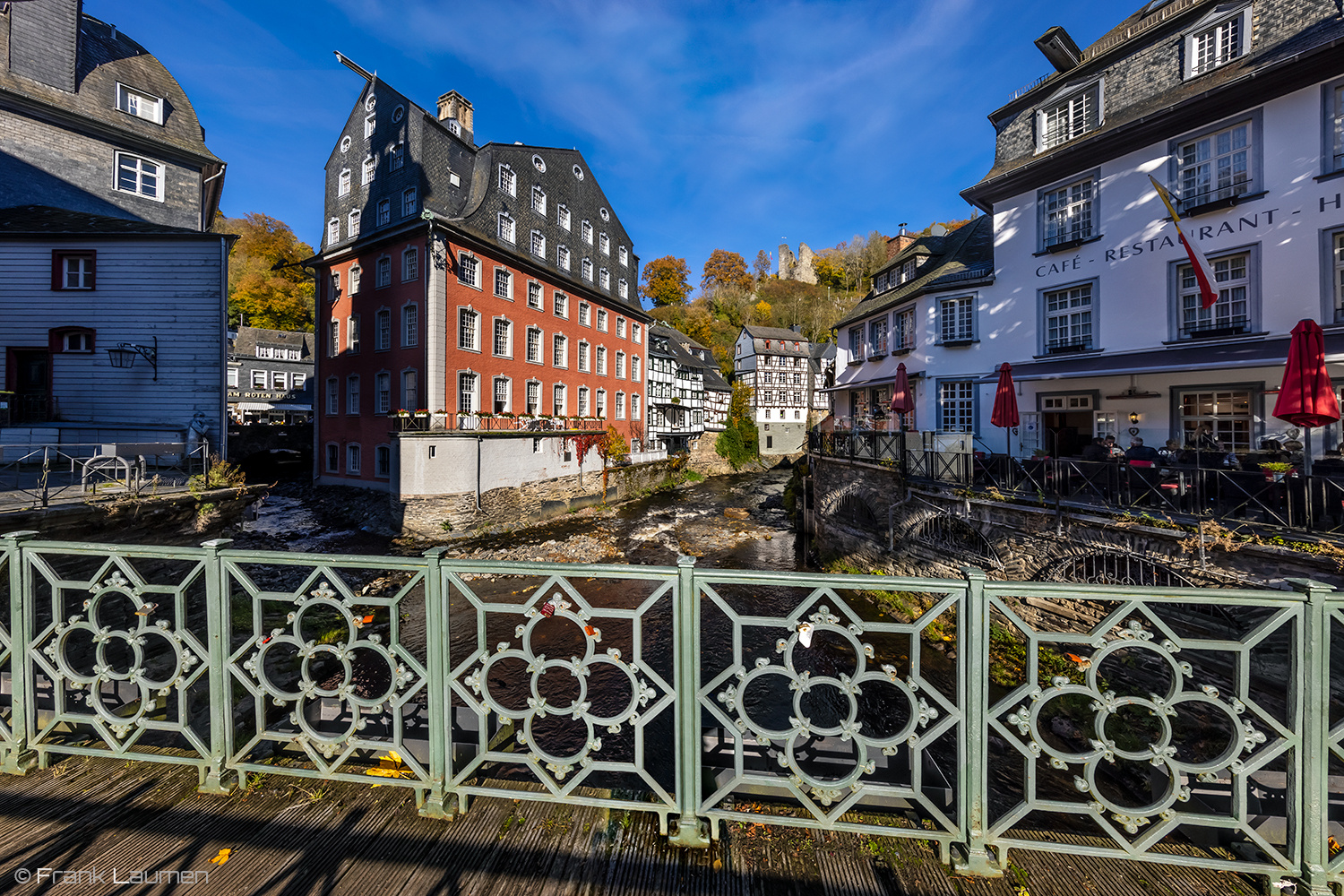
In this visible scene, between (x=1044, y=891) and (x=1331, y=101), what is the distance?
59.9 ft

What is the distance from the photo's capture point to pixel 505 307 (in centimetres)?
2530

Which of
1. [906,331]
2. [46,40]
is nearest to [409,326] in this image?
[46,40]

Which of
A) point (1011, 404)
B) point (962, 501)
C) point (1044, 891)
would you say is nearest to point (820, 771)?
point (1044, 891)

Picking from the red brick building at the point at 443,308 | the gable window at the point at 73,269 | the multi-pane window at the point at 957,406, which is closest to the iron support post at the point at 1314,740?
the multi-pane window at the point at 957,406

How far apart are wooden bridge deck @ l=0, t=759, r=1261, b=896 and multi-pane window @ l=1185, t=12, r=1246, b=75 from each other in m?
19.8

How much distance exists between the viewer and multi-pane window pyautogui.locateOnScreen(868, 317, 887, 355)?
22.5 m

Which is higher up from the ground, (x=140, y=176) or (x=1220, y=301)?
(x=140, y=176)

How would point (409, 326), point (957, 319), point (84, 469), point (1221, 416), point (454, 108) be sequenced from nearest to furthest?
point (84, 469), point (1221, 416), point (957, 319), point (409, 326), point (454, 108)

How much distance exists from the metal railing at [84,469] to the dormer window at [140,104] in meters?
13.1

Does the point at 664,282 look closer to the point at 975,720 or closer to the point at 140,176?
the point at 140,176

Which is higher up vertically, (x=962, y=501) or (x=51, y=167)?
(x=51, y=167)

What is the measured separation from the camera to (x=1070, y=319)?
1530 cm

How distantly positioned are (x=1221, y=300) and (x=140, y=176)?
32.8m

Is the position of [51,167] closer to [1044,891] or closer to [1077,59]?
[1044,891]
